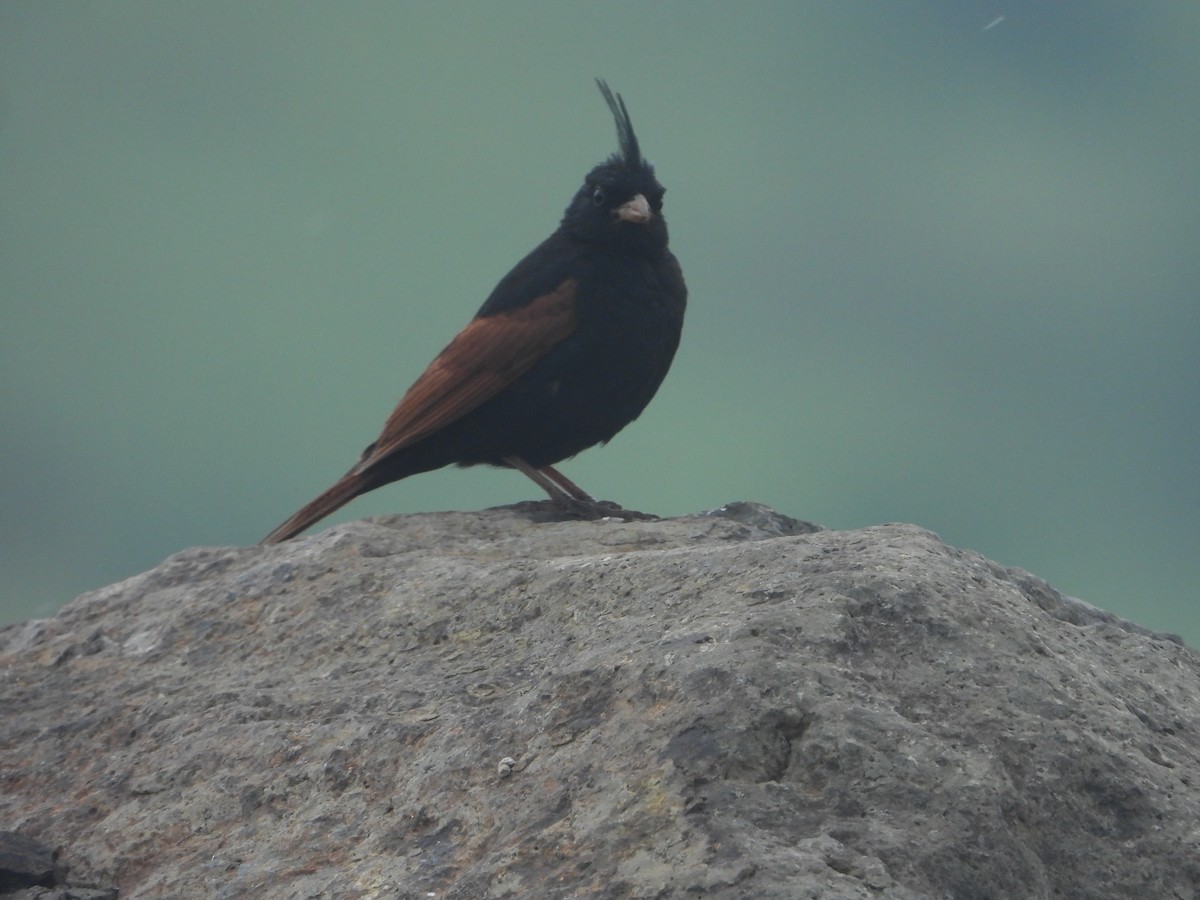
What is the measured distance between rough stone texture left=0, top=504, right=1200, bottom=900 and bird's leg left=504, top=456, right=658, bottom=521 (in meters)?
1.42

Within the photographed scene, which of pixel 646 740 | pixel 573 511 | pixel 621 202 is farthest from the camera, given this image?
pixel 621 202

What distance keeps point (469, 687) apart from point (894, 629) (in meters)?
0.89

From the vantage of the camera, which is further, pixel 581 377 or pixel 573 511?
pixel 581 377

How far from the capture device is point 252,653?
11.2 feet

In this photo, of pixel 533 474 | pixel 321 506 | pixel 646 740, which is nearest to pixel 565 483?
pixel 533 474

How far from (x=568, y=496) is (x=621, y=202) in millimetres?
1416

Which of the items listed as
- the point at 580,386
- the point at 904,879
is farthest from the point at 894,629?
the point at 580,386

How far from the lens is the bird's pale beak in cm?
556

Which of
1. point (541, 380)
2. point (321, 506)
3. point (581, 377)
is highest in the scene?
point (581, 377)

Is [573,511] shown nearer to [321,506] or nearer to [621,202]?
[321,506]

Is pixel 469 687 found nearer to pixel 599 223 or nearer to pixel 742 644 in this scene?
pixel 742 644

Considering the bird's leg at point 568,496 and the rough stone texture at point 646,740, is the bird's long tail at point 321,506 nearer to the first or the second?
the bird's leg at point 568,496

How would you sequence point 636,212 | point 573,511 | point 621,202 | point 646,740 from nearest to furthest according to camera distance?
1. point 646,740
2. point 573,511
3. point 636,212
4. point 621,202

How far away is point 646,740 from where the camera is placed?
7.41 feet
